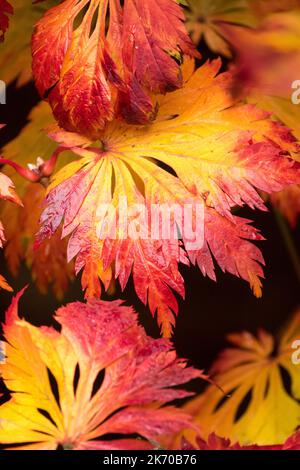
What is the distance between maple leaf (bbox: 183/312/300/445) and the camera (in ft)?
1.97

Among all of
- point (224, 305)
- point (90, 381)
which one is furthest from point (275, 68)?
point (90, 381)

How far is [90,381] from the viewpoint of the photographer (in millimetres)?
587

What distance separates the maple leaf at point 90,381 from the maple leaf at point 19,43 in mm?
270

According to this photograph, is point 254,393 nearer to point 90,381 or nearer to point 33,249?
point 90,381

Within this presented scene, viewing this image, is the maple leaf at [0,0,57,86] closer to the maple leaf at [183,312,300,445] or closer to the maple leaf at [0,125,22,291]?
the maple leaf at [0,125,22,291]

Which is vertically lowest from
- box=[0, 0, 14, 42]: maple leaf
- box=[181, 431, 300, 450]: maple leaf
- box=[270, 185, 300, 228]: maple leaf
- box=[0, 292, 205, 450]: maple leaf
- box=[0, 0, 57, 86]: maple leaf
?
box=[181, 431, 300, 450]: maple leaf

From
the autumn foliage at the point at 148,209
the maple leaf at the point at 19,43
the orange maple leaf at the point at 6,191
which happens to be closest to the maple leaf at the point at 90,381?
the autumn foliage at the point at 148,209

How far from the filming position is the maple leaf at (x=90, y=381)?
0.57m

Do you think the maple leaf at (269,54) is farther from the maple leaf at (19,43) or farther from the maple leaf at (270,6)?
the maple leaf at (19,43)

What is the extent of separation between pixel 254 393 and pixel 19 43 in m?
0.47

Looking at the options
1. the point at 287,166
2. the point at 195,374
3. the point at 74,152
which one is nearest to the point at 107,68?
the point at 74,152

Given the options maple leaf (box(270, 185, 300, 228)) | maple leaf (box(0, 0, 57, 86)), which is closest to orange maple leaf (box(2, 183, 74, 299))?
maple leaf (box(0, 0, 57, 86))

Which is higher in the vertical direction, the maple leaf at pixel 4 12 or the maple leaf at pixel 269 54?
the maple leaf at pixel 4 12

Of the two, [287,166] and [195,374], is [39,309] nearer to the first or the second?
[195,374]
